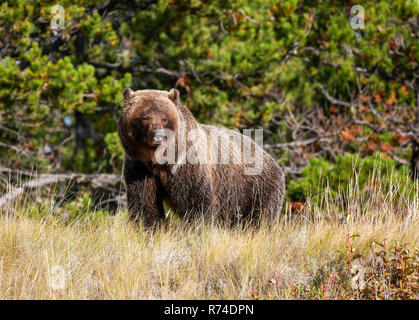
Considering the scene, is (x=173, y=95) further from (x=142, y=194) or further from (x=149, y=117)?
(x=142, y=194)

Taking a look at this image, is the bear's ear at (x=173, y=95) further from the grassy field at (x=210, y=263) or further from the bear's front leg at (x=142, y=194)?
the grassy field at (x=210, y=263)

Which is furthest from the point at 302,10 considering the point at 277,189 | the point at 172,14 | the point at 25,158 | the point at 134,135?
the point at 134,135

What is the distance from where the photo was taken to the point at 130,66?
12516 millimetres

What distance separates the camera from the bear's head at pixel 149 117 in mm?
4953

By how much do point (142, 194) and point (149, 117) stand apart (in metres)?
0.73

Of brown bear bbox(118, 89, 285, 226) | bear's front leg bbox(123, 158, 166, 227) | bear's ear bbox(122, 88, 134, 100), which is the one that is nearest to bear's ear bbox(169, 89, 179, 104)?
brown bear bbox(118, 89, 285, 226)

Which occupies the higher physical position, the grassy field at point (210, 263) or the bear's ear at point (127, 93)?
the bear's ear at point (127, 93)

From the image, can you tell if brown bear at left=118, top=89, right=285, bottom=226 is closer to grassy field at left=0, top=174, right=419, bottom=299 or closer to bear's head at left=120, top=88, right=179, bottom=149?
bear's head at left=120, top=88, right=179, bottom=149

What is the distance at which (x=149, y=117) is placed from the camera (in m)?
5.03

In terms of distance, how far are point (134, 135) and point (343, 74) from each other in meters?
8.59

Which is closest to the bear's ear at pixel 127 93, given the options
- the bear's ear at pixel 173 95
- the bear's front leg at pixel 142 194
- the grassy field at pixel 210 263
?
the bear's ear at pixel 173 95

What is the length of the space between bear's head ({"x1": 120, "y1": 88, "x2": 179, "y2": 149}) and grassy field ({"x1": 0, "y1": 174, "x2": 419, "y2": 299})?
810 millimetres

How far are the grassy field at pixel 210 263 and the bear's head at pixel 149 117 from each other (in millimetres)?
810

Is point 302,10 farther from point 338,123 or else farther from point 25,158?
point 25,158
